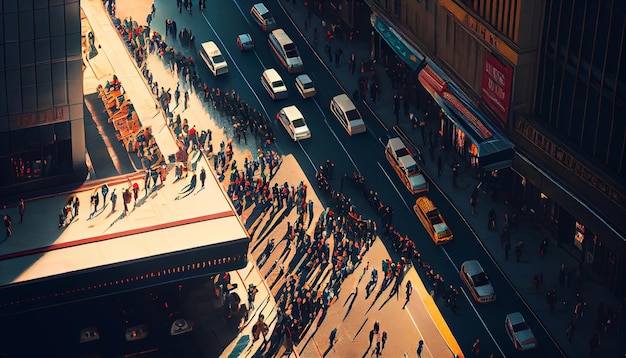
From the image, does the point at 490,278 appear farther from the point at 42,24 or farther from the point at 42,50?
the point at 42,24

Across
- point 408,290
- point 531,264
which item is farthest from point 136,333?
point 531,264

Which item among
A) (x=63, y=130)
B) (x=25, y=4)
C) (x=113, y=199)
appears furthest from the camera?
(x=113, y=199)

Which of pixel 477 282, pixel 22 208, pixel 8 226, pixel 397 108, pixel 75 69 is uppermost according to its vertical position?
pixel 75 69

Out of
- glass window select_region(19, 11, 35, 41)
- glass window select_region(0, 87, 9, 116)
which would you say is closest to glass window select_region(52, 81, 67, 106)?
glass window select_region(0, 87, 9, 116)

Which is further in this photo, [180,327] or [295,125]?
[295,125]

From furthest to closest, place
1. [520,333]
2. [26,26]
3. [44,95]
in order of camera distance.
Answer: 1. [44,95]
2. [520,333]
3. [26,26]

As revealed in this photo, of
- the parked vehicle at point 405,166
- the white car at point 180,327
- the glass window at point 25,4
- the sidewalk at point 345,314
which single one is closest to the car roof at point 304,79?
the parked vehicle at point 405,166
